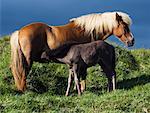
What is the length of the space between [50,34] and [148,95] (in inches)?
116

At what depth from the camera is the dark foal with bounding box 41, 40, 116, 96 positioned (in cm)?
943

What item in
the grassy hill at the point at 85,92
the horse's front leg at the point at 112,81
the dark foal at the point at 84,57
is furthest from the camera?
the horse's front leg at the point at 112,81

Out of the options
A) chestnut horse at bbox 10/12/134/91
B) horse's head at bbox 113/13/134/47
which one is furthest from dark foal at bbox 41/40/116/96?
horse's head at bbox 113/13/134/47

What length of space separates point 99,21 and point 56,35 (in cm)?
103

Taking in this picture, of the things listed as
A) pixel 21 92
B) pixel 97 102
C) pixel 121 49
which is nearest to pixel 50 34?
pixel 21 92

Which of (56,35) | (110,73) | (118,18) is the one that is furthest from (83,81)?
(118,18)

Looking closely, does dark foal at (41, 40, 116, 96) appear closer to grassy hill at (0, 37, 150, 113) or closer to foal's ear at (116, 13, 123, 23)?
grassy hill at (0, 37, 150, 113)

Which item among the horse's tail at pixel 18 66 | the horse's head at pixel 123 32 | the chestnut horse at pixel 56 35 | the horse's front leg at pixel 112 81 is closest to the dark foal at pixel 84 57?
the horse's front leg at pixel 112 81

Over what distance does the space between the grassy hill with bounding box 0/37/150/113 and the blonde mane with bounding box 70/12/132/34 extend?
1.32 meters

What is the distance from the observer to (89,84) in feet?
35.5

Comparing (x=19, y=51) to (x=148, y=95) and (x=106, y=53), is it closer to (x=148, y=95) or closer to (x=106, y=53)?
(x=106, y=53)

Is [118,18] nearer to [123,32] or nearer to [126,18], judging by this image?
[126,18]

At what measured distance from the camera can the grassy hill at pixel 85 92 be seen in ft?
Answer: 25.0

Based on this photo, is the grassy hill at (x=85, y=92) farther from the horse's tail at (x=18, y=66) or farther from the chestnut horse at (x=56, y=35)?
the chestnut horse at (x=56, y=35)
